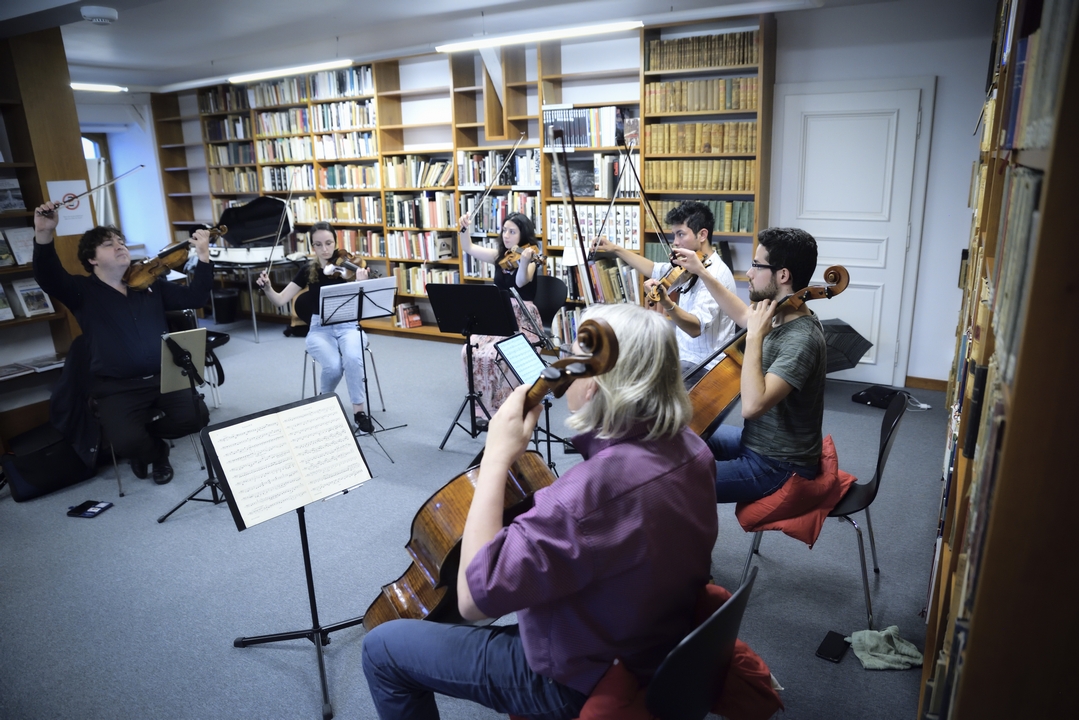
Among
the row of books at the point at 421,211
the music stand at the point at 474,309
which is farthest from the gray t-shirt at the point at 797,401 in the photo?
the row of books at the point at 421,211

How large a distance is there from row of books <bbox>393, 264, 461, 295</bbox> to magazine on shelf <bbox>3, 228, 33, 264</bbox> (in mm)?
2721

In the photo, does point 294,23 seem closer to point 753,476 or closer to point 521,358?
point 521,358

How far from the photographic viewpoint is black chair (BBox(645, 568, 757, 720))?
3.78 ft

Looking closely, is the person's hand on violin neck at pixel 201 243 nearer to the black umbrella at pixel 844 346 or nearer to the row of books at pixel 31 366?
the row of books at pixel 31 366

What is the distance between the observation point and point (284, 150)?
6898 mm

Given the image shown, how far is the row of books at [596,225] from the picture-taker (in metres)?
5.11

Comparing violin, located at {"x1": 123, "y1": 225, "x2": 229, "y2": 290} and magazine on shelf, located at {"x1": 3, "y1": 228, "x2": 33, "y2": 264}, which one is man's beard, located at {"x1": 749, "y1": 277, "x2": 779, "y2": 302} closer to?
violin, located at {"x1": 123, "y1": 225, "x2": 229, "y2": 290}

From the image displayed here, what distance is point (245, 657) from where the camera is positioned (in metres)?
2.26

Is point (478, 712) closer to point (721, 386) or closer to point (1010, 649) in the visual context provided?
point (721, 386)

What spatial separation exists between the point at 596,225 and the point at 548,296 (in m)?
1.19

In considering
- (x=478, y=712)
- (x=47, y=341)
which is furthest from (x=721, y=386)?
(x=47, y=341)

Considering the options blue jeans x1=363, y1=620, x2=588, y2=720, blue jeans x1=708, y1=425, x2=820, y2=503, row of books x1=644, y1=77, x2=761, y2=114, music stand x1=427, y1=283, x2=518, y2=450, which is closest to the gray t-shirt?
blue jeans x1=708, y1=425, x2=820, y2=503

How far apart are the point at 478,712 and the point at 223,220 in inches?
249

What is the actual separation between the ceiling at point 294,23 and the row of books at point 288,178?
981mm
